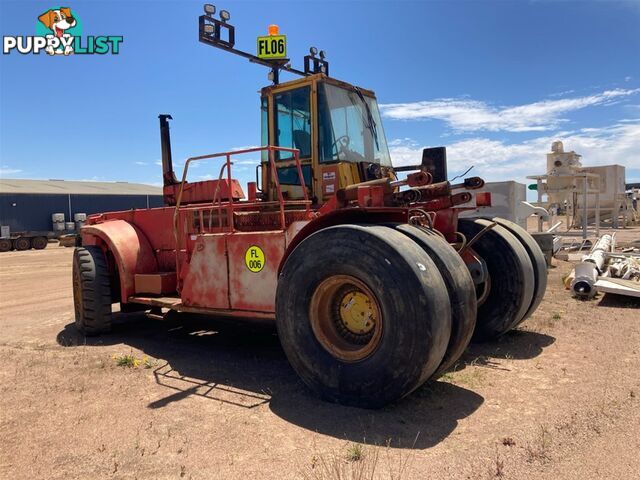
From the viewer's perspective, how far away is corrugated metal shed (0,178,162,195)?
34.7m

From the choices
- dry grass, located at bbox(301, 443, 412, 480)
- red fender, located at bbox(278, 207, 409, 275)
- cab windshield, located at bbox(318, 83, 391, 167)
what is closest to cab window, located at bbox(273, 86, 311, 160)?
cab windshield, located at bbox(318, 83, 391, 167)

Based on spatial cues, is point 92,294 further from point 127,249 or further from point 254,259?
point 254,259


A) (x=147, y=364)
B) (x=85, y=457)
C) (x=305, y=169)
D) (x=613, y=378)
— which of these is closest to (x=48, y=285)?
(x=147, y=364)

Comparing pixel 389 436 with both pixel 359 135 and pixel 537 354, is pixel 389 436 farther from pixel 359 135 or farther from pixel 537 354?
pixel 359 135

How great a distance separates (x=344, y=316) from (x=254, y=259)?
1289 mm

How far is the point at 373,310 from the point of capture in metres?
4.05

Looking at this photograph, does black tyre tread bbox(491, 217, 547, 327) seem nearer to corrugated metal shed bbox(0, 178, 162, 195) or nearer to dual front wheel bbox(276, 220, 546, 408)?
dual front wheel bbox(276, 220, 546, 408)

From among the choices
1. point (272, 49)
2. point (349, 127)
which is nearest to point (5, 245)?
point (272, 49)

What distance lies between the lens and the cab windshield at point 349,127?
585 cm

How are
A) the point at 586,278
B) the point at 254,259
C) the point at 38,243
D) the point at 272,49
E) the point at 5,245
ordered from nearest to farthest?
the point at 254,259 < the point at 272,49 < the point at 586,278 < the point at 5,245 < the point at 38,243

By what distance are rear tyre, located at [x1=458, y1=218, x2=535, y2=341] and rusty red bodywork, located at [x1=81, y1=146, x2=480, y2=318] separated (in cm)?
65

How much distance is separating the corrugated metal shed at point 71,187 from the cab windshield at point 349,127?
104 ft

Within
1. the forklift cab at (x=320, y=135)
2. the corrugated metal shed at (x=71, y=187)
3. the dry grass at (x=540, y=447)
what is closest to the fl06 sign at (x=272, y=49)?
the forklift cab at (x=320, y=135)

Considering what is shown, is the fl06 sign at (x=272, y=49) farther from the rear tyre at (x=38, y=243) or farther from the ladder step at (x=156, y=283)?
the rear tyre at (x=38, y=243)
